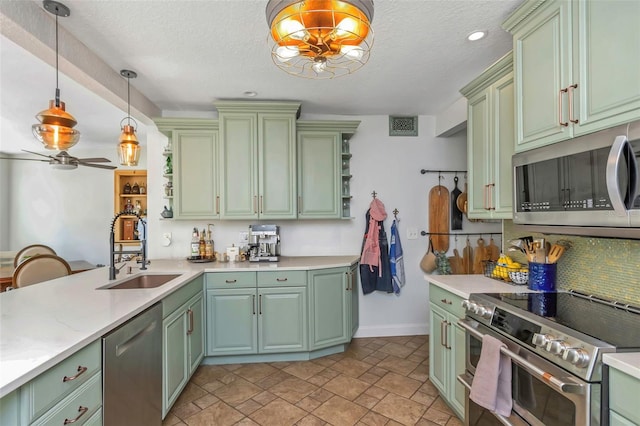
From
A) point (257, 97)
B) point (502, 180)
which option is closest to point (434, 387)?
point (502, 180)

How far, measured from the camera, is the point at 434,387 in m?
2.46

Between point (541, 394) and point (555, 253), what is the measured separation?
851 mm

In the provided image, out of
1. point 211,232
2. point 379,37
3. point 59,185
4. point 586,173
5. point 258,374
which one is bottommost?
point 258,374

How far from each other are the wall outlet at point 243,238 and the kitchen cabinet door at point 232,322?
0.73 m

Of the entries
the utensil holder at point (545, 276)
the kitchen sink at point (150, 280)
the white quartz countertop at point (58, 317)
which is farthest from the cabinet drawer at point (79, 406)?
the utensil holder at point (545, 276)

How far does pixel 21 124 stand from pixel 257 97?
10.5 feet

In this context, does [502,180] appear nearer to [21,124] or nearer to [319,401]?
[319,401]

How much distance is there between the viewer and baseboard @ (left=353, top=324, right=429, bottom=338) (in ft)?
11.7

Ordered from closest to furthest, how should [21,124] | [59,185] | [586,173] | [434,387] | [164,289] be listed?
[586,173] → [164,289] → [434,387] → [21,124] → [59,185]

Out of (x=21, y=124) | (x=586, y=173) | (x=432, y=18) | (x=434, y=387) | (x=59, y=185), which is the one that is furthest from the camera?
(x=59, y=185)

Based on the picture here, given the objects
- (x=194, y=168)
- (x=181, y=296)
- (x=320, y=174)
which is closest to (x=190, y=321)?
(x=181, y=296)

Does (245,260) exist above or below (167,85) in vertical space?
below

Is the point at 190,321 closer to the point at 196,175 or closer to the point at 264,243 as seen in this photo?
the point at 264,243

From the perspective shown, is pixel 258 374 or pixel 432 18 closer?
pixel 432 18
